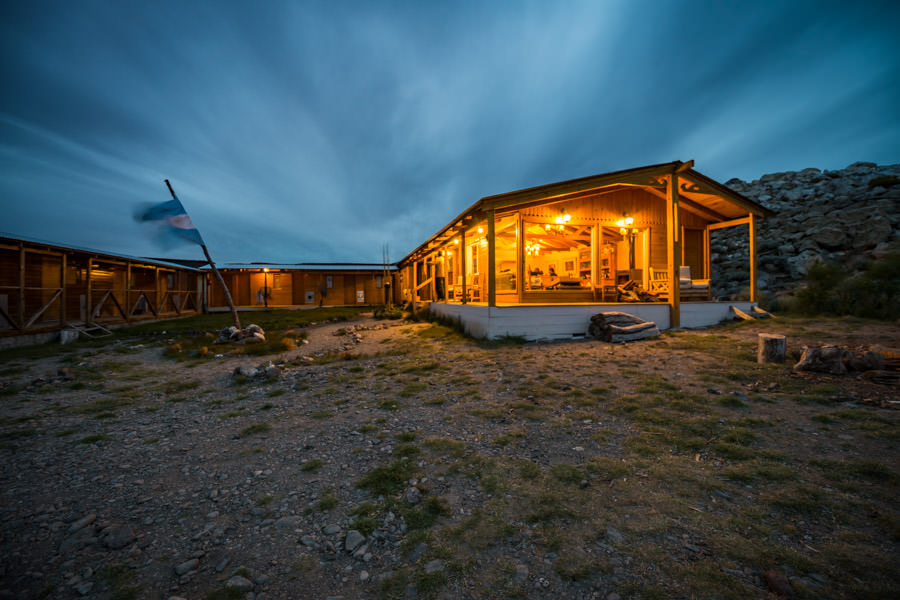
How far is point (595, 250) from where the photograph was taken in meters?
11.4

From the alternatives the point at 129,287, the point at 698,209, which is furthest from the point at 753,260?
the point at 129,287

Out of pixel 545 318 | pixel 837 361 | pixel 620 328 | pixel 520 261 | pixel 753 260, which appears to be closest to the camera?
pixel 837 361

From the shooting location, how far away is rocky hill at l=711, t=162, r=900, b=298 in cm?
1608

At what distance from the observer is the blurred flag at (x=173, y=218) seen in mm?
8641

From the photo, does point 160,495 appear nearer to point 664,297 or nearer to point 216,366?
point 216,366

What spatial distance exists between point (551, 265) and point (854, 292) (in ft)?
30.3

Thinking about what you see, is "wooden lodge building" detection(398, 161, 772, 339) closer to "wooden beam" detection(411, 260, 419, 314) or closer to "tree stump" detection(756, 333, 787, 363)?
"tree stump" detection(756, 333, 787, 363)

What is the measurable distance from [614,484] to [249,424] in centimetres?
373

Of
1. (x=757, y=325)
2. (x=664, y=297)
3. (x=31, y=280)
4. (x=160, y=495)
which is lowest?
(x=160, y=495)

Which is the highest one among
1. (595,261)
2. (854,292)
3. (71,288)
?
(595,261)

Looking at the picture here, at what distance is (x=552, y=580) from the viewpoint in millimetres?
1624

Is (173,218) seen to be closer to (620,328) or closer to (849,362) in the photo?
(620,328)

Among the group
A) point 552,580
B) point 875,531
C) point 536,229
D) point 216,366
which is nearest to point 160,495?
point 552,580

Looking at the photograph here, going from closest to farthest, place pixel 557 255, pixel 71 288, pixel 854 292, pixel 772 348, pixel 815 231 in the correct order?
pixel 772 348
pixel 854 292
pixel 71 288
pixel 557 255
pixel 815 231
